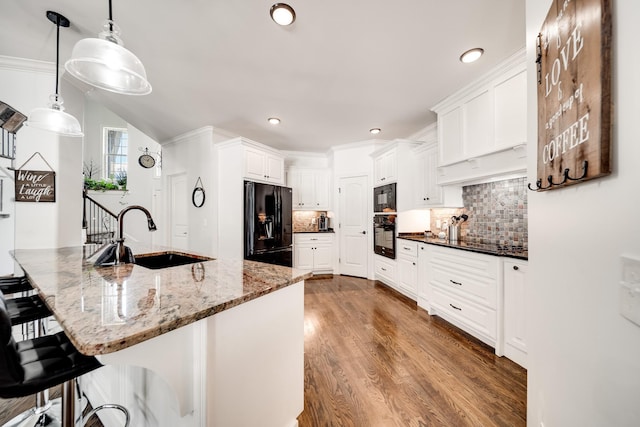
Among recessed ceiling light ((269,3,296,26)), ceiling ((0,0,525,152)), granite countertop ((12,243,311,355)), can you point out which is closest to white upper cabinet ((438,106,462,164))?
ceiling ((0,0,525,152))

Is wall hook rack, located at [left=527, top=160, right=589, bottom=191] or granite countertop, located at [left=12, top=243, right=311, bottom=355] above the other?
wall hook rack, located at [left=527, top=160, right=589, bottom=191]

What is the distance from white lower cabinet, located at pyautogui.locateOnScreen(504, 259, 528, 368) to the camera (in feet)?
5.95

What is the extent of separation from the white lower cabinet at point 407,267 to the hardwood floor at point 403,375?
0.47 metres

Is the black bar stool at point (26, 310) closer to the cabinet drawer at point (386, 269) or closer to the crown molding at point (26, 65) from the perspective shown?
the crown molding at point (26, 65)

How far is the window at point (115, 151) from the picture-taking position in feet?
23.8

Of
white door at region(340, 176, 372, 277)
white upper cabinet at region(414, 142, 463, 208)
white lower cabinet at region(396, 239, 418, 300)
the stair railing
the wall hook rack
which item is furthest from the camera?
the stair railing

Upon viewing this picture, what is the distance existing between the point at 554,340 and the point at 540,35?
119cm

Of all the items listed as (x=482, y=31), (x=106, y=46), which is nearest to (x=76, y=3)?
(x=106, y=46)

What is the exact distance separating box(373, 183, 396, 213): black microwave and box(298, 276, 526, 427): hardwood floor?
5.45 feet

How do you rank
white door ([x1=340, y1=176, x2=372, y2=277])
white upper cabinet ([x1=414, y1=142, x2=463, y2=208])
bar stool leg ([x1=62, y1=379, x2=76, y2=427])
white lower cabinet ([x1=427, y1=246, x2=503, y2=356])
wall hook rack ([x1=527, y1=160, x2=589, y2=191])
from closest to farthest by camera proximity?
wall hook rack ([x1=527, y1=160, x2=589, y2=191]) → bar stool leg ([x1=62, y1=379, x2=76, y2=427]) → white lower cabinet ([x1=427, y1=246, x2=503, y2=356]) → white upper cabinet ([x1=414, y1=142, x2=463, y2=208]) → white door ([x1=340, y1=176, x2=372, y2=277])

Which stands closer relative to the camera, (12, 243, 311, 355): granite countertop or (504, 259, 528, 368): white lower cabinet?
(12, 243, 311, 355): granite countertop

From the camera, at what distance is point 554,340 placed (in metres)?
0.84

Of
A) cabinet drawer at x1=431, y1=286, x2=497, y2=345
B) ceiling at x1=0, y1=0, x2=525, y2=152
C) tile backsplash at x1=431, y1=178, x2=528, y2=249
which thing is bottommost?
cabinet drawer at x1=431, y1=286, x2=497, y2=345

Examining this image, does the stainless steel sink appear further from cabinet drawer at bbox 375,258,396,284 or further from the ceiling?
cabinet drawer at bbox 375,258,396,284
